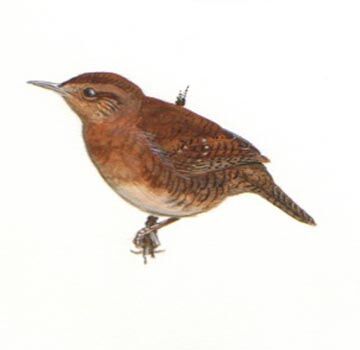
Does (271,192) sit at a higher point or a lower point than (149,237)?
higher

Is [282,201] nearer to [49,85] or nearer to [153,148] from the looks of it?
[153,148]

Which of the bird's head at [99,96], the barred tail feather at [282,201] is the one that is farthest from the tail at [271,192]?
the bird's head at [99,96]

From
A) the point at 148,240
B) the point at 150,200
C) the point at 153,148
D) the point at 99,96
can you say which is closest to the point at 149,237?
the point at 148,240

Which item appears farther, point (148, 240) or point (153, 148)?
point (148, 240)

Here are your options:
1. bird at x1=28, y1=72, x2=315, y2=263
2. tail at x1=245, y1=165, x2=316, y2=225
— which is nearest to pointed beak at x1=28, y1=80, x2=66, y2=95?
bird at x1=28, y1=72, x2=315, y2=263

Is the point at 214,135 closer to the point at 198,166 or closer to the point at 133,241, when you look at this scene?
the point at 198,166

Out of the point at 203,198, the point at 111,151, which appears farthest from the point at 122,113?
the point at 203,198
